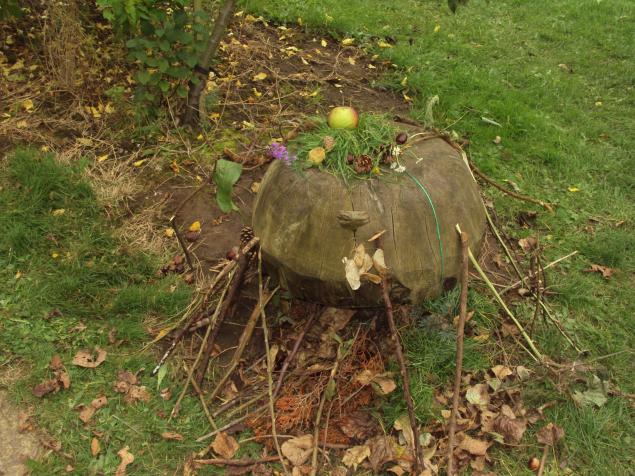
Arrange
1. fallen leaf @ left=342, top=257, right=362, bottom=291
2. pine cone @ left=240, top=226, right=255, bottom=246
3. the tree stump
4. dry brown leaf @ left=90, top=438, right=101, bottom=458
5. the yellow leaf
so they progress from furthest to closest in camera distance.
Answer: the yellow leaf
pine cone @ left=240, top=226, right=255, bottom=246
dry brown leaf @ left=90, top=438, right=101, bottom=458
the tree stump
fallen leaf @ left=342, top=257, right=362, bottom=291

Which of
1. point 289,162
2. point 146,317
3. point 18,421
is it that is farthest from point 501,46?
point 18,421

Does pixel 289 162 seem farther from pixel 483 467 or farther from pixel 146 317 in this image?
pixel 483 467

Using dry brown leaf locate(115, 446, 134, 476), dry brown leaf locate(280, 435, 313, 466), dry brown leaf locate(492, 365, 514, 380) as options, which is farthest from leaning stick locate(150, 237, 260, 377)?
dry brown leaf locate(492, 365, 514, 380)

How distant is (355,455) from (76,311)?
1772mm

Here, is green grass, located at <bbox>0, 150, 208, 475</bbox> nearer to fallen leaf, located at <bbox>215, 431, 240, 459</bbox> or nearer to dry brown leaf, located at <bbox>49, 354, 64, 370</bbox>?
dry brown leaf, located at <bbox>49, 354, 64, 370</bbox>

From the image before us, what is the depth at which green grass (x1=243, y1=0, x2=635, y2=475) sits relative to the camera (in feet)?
9.31

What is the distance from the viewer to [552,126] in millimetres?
5133

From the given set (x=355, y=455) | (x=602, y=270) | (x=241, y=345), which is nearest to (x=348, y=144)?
(x=241, y=345)

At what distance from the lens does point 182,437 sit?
2.59 meters

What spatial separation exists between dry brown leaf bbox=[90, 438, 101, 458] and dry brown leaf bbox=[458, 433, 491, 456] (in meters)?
1.69

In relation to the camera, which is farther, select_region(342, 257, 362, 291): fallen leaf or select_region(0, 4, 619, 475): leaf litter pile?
select_region(0, 4, 619, 475): leaf litter pile

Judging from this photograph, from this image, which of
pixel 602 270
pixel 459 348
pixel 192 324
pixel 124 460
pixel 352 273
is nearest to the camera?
pixel 352 273

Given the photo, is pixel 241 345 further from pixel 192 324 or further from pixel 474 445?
pixel 474 445

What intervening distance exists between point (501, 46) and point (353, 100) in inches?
101
